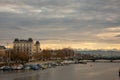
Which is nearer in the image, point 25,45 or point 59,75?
point 59,75

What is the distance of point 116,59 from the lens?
15088 centimetres

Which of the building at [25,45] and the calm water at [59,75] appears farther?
the building at [25,45]

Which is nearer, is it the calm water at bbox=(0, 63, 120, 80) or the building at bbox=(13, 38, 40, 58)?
the calm water at bbox=(0, 63, 120, 80)

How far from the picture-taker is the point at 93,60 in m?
149

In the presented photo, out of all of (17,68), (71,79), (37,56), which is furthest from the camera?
(37,56)

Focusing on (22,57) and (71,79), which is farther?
(22,57)

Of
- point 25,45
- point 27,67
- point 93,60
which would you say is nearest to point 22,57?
point 27,67

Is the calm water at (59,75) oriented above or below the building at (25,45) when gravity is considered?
below

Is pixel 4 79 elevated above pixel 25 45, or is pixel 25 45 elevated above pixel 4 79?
pixel 25 45

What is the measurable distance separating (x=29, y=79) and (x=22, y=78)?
161 cm

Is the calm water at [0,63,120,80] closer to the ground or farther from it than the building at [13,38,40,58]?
closer to the ground

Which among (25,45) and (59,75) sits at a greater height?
(25,45)

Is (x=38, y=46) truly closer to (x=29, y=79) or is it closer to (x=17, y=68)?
(x=17, y=68)

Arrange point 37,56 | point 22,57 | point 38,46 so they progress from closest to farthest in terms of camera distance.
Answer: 1. point 22,57
2. point 37,56
3. point 38,46
